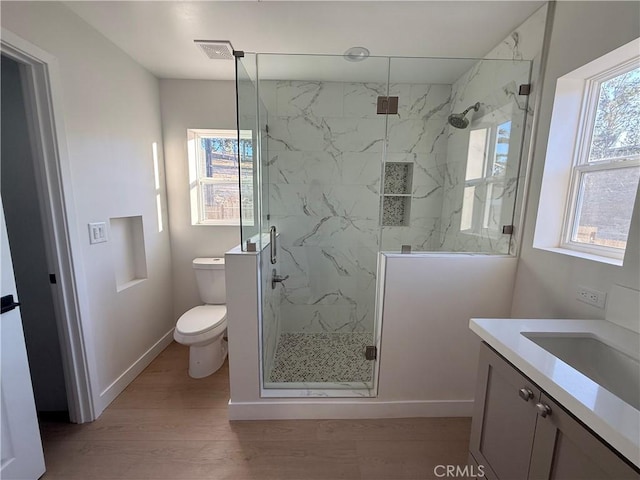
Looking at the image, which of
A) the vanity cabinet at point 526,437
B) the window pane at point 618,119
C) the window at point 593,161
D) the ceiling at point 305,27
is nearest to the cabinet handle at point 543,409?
the vanity cabinet at point 526,437

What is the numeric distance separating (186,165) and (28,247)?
4.27 feet

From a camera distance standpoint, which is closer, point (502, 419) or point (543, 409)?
point (543, 409)

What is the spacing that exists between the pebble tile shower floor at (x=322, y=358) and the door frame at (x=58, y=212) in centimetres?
124

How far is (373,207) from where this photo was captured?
8.29 feet

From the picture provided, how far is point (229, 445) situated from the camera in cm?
156

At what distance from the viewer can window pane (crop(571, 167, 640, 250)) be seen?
4.01 feet

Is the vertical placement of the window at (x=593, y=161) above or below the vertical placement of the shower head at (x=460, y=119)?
below

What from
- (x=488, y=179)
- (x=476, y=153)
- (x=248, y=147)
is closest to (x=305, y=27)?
(x=248, y=147)

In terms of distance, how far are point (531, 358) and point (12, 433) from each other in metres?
2.27

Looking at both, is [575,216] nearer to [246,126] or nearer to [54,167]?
[246,126]

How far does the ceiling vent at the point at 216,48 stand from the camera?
176 centimetres

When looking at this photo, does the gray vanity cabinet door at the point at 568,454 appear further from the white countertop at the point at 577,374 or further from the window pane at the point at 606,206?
the window pane at the point at 606,206

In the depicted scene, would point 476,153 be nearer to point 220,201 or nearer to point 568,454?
point 568,454

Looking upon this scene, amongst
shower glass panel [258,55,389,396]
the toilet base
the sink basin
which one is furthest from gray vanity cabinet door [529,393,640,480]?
the toilet base
